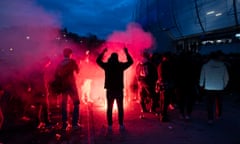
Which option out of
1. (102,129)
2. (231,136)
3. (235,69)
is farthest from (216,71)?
(235,69)

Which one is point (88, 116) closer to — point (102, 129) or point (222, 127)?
point (102, 129)

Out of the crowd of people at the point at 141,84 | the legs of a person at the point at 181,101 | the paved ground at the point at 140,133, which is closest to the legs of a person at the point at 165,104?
the crowd of people at the point at 141,84

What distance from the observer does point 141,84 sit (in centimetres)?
983

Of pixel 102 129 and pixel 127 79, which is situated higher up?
pixel 127 79

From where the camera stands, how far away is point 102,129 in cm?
816

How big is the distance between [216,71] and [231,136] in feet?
6.40

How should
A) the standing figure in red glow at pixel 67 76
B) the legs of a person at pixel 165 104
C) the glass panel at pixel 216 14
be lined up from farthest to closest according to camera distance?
the glass panel at pixel 216 14
the legs of a person at pixel 165 104
the standing figure in red glow at pixel 67 76

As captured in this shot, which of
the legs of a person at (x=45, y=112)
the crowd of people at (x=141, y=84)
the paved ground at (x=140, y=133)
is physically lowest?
the paved ground at (x=140, y=133)

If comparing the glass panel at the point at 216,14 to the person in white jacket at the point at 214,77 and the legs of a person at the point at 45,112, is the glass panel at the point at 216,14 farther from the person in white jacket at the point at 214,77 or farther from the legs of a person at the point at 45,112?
the legs of a person at the point at 45,112

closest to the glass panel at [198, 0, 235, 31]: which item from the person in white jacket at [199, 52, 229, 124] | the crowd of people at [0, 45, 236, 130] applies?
the crowd of people at [0, 45, 236, 130]

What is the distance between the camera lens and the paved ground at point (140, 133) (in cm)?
704

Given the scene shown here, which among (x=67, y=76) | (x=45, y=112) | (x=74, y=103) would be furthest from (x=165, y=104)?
(x=45, y=112)

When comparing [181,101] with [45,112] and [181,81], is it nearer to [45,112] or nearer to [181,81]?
[181,81]

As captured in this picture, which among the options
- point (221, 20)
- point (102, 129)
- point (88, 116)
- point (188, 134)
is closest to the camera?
point (188, 134)
